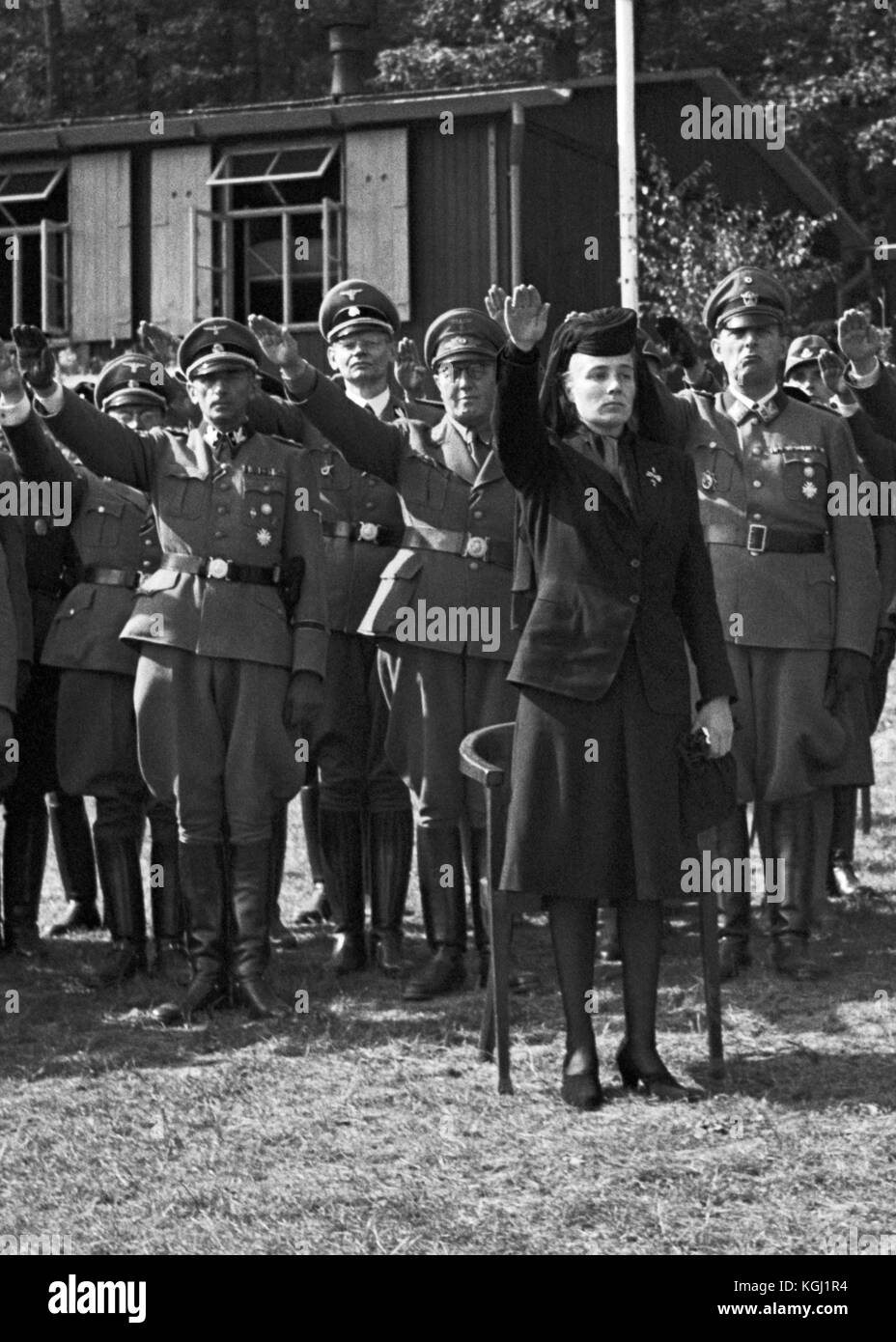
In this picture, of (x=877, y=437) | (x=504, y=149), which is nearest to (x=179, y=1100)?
(x=877, y=437)

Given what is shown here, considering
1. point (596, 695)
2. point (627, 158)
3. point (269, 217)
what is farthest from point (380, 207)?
point (596, 695)

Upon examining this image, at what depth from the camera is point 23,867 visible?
8734mm

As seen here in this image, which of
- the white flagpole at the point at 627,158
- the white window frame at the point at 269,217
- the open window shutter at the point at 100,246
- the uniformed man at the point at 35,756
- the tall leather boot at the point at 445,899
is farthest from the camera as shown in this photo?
the open window shutter at the point at 100,246

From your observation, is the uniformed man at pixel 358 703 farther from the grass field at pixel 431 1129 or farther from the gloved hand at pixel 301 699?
the gloved hand at pixel 301 699

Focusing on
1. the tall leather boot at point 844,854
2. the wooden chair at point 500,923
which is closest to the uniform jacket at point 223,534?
the wooden chair at point 500,923

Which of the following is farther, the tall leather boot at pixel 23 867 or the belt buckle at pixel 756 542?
the tall leather boot at pixel 23 867

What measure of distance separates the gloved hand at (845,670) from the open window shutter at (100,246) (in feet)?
63.8

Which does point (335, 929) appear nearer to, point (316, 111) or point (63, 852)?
point (63, 852)

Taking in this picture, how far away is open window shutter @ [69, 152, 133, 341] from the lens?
26.2 m

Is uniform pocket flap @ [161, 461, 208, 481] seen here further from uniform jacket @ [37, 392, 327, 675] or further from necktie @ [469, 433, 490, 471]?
necktie @ [469, 433, 490, 471]

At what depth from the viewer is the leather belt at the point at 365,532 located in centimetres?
830

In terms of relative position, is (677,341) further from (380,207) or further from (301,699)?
(380,207)

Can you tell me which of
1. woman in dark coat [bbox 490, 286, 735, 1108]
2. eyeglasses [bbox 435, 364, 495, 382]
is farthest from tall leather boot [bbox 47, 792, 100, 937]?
woman in dark coat [bbox 490, 286, 735, 1108]

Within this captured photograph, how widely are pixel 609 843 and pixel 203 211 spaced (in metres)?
20.7
